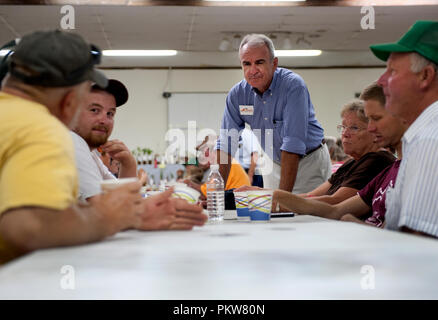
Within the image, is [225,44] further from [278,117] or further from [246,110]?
[278,117]

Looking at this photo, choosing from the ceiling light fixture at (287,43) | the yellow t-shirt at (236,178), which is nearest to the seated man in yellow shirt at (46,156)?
the yellow t-shirt at (236,178)

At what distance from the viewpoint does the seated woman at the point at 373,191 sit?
6.38 ft

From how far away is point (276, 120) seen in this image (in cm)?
309

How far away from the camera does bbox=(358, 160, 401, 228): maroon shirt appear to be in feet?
6.19

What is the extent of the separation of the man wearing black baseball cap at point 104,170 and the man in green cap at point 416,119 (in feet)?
1.80

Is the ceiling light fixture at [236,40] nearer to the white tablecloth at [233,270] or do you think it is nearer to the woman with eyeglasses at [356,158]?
the woman with eyeglasses at [356,158]

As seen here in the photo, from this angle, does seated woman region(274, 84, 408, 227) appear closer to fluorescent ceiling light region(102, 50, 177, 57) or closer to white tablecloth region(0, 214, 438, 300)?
white tablecloth region(0, 214, 438, 300)

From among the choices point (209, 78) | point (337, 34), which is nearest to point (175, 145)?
point (209, 78)

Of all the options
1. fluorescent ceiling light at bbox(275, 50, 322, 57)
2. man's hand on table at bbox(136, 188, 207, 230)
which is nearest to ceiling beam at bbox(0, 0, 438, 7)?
fluorescent ceiling light at bbox(275, 50, 322, 57)

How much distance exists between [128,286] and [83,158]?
1.13m

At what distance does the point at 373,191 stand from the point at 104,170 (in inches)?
50.4

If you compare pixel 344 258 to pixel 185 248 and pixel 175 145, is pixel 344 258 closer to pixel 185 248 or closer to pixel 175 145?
pixel 185 248

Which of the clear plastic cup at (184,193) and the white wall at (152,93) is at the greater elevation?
the white wall at (152,93)
